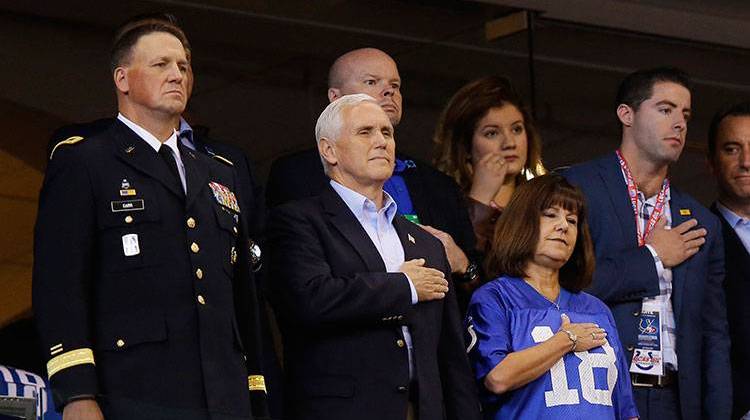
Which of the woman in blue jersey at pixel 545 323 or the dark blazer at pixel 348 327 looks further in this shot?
the woman in blue jersey at pixel 545 323

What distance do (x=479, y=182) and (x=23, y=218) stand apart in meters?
1.84

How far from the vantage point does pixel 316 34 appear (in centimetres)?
718

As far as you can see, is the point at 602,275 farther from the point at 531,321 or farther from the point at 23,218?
the point at 23,218

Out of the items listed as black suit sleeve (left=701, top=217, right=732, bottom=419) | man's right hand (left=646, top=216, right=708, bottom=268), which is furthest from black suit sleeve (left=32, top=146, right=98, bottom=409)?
black suit sleeve (left=701, top=217, right=732, bottom=419)

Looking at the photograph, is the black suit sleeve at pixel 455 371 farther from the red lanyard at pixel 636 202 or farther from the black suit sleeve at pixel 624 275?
the red lanyard at pixel 636 202

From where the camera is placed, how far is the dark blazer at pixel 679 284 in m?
5.51

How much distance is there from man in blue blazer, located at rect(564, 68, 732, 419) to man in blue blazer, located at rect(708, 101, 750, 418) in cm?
19

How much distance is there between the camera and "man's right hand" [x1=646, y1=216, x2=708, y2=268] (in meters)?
5.62

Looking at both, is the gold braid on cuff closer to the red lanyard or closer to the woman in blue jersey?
the woman in blue jersey

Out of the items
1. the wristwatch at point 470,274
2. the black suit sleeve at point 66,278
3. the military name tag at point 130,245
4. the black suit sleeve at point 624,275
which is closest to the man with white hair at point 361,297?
the wristwatch at point 470,274

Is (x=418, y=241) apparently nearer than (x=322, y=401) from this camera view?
No

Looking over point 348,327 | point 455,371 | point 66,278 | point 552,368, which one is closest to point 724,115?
point 552,368

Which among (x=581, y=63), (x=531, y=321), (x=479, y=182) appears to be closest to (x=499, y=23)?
(x=581, y=63)

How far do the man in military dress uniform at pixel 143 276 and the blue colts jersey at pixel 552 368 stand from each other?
0.84 metres
